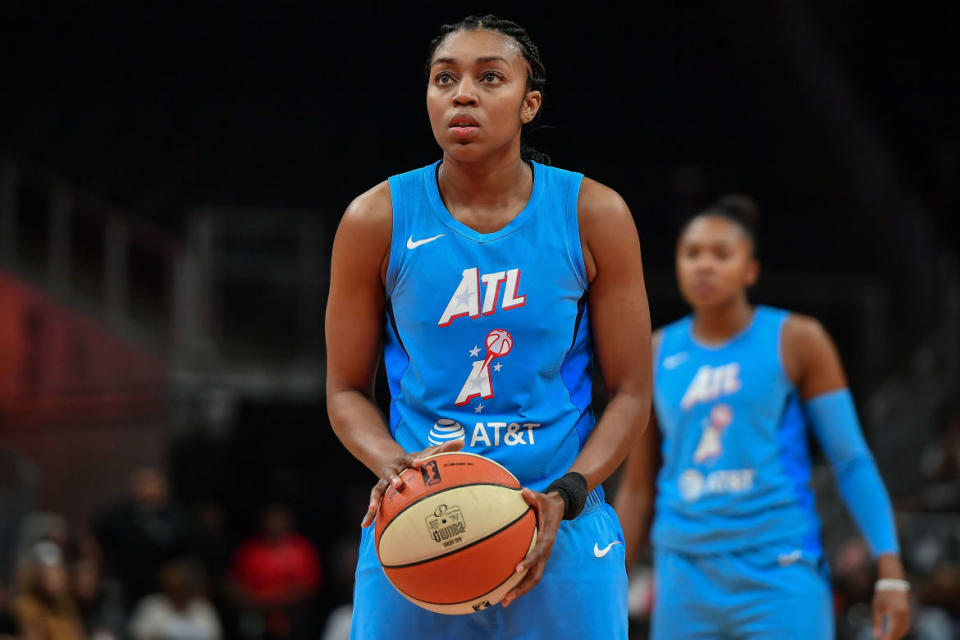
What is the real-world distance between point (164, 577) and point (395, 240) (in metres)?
8.97

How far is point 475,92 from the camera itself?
10.9 ft

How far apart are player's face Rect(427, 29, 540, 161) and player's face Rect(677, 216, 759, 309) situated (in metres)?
2.20

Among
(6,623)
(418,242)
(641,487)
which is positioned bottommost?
(6,623)

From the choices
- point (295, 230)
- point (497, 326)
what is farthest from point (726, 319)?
point (295, 230)

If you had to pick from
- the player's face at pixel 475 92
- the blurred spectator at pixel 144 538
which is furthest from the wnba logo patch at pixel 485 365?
the blurred spectator at pixel 144 538

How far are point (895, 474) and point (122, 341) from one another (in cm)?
816

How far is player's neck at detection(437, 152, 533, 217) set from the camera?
11.4ft

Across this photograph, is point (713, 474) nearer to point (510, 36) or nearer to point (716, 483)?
point (716, 483)

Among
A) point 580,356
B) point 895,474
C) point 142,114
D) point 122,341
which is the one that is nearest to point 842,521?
point 895,474

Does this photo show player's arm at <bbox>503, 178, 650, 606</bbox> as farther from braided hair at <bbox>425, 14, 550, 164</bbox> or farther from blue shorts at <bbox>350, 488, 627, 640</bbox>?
braided hair at <bbox>425, 14, 550, 164</bbox>

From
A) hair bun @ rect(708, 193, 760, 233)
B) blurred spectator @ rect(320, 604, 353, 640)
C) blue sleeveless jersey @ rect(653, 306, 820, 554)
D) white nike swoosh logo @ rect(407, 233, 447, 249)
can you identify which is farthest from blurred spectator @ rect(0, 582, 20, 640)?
white nike swoosh logo @ rect(407, 233, 447, 249)

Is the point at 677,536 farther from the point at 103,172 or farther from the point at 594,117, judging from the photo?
the point at 594,117

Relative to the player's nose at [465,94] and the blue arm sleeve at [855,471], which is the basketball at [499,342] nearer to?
the player's nose at [465,94]

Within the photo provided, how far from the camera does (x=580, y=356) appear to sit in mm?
3496
